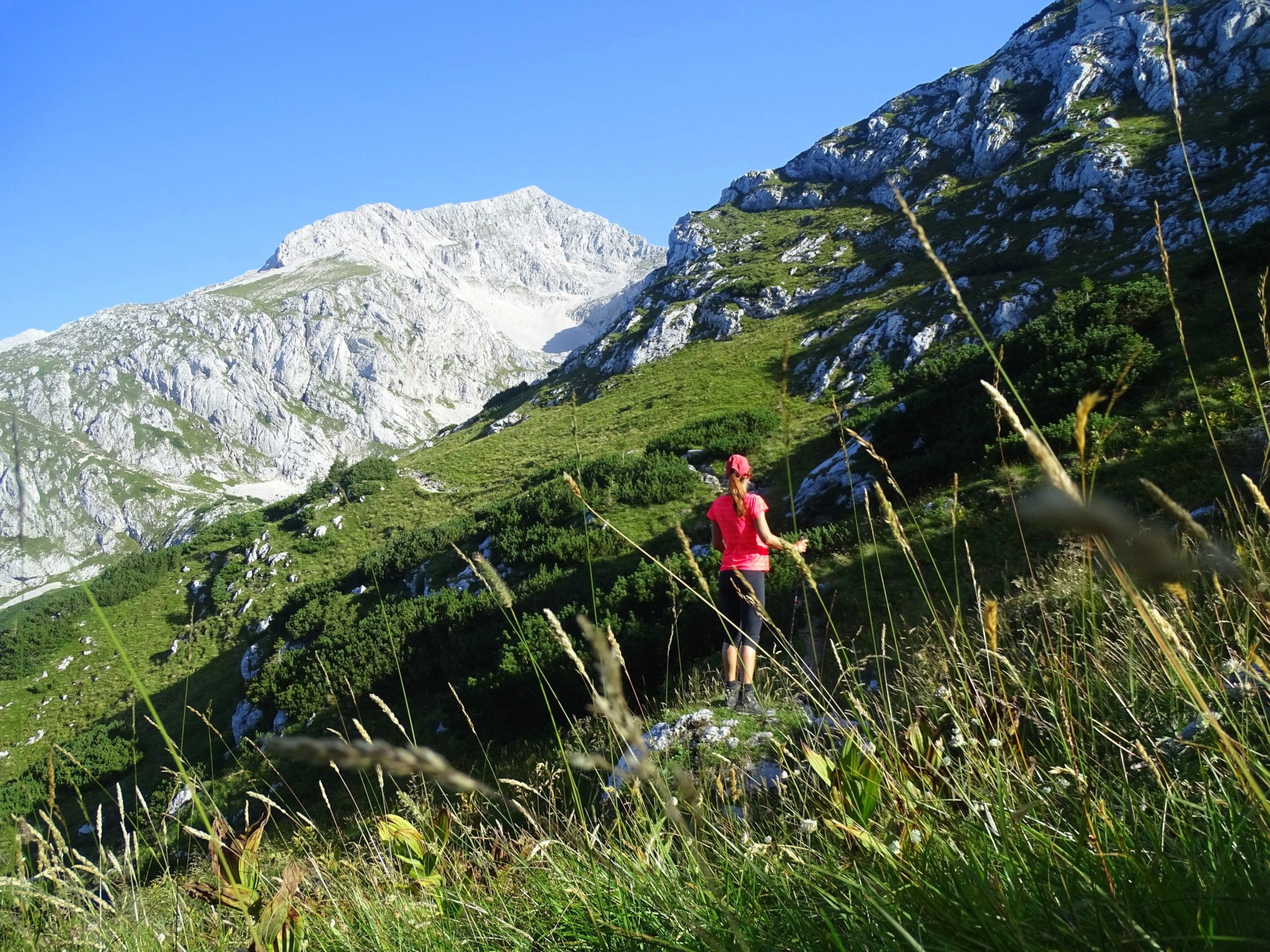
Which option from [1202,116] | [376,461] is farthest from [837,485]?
[1202,116]

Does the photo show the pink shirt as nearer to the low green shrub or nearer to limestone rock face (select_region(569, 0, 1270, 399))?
the low green shrub

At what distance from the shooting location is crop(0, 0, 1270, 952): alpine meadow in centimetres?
143

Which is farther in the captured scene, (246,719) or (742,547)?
(246,719)

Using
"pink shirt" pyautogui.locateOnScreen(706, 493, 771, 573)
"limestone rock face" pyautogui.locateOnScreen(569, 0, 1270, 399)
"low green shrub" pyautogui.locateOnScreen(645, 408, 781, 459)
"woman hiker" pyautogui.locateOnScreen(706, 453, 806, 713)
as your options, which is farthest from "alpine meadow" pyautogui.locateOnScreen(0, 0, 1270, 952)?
"pink shirt" pyautogui.locateOnScreen(706, 493, 771, 573)

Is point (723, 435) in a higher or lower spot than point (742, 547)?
higher

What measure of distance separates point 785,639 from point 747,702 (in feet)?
13.0

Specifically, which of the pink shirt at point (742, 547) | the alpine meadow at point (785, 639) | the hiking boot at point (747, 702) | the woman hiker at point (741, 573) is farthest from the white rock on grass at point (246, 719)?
the pink shirt at point (742, 547)

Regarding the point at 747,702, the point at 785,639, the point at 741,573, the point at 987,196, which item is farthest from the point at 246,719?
the point at 987,196

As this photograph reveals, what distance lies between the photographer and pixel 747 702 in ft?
19.3

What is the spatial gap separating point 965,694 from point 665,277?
73985 millimetres

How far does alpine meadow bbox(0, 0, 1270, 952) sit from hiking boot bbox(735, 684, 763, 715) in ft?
0.78

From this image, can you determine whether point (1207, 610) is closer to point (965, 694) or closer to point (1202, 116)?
point (965, 694)

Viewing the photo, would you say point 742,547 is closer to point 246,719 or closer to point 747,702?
point 747,702

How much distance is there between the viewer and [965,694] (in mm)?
2094
